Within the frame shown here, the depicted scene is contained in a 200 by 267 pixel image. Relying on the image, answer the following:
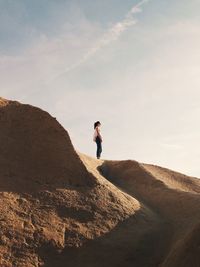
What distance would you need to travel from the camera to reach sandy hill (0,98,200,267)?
9758 millimetres

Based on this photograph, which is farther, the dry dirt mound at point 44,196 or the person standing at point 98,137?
the person standing at point 98,137

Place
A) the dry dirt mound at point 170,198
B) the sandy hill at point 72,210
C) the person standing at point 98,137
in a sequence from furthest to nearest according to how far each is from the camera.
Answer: the person standing at point 98,137 < the sandy hill at point 72,210 < the dry dirt mound at point 170,198

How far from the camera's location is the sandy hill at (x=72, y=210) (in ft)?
32.0

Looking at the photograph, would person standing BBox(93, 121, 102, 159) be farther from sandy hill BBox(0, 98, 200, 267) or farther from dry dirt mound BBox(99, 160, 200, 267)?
sandy hill BBox(0, 98, 200, 267)

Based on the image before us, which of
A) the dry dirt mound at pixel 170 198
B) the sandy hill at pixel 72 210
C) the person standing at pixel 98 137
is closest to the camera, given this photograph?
the dry dirt mound at pixel 170 198

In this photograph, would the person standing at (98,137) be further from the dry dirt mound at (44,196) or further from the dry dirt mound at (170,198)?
the dry dirt mound at (44,196)

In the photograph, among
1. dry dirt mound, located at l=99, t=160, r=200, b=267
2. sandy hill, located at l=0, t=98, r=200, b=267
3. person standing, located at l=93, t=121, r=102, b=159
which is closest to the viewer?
dry dirt mound, located at l=99, t=160, r=200, b=267

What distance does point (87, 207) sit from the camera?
37.2 ft

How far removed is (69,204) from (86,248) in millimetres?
1428

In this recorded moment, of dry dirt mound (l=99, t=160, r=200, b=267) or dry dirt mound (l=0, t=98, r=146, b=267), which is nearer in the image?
dry dirt mound (l=99, t=160, r=200, b=267)

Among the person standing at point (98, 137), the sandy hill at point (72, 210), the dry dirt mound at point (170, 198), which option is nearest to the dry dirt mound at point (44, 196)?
the sandy hill at point (72, 210)

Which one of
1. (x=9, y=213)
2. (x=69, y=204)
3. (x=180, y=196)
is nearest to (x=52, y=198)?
(x=69, y=204)

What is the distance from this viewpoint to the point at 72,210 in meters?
11.1

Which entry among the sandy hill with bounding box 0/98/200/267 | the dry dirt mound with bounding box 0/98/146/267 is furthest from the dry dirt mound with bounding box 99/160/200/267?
the dry dirt mound with bounding box 0/98/146/267
